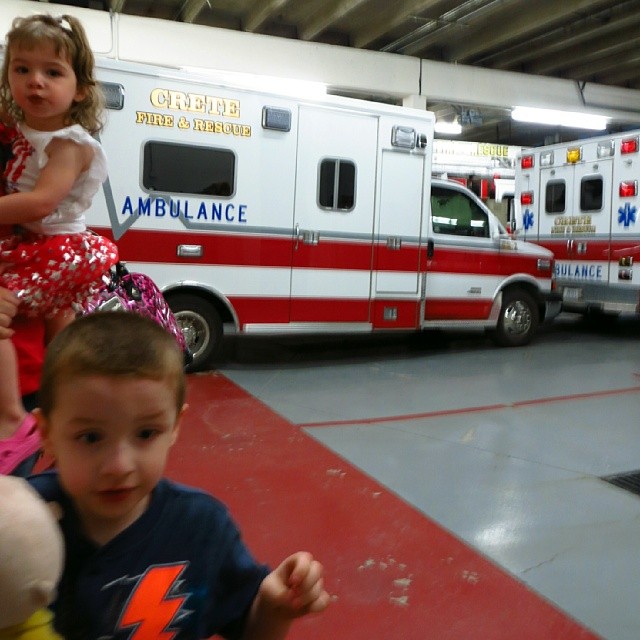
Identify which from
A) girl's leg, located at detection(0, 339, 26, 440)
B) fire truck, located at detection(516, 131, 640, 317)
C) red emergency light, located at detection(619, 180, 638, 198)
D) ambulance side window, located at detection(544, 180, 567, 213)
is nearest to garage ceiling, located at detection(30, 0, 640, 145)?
fire truck, located at detection(516, 131, 640, 317)

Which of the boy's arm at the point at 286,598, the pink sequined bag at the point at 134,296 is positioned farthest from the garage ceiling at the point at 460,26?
the boy's arm at the point at 286,598

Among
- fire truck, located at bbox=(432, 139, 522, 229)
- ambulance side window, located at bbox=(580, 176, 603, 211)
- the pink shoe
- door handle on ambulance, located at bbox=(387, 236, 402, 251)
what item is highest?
fire truck, located at bbox=(432, 139, 522, 229)

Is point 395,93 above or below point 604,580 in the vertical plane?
above

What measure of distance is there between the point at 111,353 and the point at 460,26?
10880mm

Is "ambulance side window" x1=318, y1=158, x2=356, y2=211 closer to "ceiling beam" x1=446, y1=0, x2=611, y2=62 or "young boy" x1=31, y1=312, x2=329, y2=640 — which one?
"ceiling beam" x1=446, y1=0, x2=611, y2=62

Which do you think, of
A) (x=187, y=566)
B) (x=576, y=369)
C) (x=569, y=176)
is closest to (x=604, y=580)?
(x=187, y=566)

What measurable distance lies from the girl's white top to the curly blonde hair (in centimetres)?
5

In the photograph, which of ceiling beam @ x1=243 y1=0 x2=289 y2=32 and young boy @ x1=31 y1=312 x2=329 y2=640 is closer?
young boy @ x1=31 y1=312 x2=329 y2=640

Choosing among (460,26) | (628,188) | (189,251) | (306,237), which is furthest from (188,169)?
(628,188)

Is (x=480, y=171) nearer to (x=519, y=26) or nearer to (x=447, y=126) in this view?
(x=447, y=126)

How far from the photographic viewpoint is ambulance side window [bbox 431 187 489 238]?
827 centimetres

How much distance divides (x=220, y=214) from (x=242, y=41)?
193 inches

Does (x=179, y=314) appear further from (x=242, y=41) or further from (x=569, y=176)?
(x=569, y=176)

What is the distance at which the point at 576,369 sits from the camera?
7.83 m
